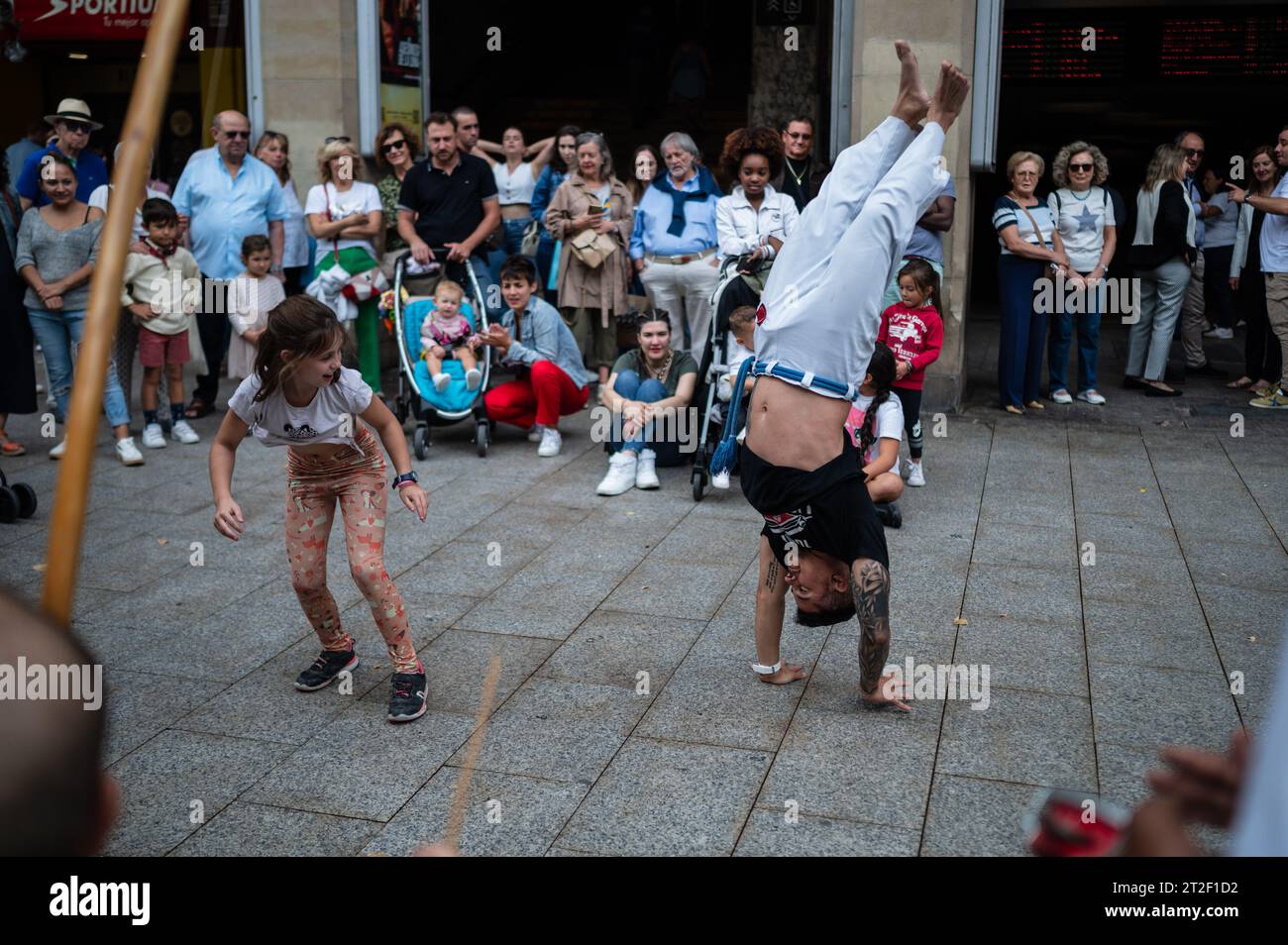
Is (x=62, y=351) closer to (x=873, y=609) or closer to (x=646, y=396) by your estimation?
(x=646, y=396)

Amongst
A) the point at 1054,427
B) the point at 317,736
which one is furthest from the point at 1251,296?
the point at 317,736

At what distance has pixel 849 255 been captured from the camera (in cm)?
453

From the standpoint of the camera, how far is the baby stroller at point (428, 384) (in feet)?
30.2

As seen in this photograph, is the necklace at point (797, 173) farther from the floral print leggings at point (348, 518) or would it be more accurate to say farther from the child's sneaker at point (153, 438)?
the floral print leggings at point (348, 518)

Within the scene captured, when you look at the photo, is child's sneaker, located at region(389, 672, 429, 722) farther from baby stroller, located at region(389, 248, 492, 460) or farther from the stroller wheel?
baby stroller, located at region(389, 248, 492, 460)

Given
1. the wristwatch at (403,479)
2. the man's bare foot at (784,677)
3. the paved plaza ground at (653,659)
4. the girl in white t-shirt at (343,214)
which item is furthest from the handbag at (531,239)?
the man's bare foot at (784,677)

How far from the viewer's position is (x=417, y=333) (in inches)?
374

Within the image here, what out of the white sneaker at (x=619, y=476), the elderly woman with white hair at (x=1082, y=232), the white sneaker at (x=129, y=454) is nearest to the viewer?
the white sneaker at (x=619, y=476)

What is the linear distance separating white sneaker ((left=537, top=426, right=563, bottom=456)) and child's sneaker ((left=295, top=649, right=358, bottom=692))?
3.90 meters

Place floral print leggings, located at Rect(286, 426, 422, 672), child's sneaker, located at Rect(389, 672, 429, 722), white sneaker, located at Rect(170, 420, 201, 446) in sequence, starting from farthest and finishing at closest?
white sneaker, located at Rect(170, 420, 201, 446) → floral print leggings, located at Rect(286, 426, 422, 672) → child's sneaker, located at Rect(389, 672, 429, 722)

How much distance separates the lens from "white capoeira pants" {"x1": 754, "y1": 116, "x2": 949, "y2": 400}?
4523 mm

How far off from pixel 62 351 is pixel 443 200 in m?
2.87

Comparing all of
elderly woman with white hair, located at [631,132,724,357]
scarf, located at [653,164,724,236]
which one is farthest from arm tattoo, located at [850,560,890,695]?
scarf, located at [653,164,724,236]

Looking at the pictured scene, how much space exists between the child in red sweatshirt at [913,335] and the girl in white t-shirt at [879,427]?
2.60ft
